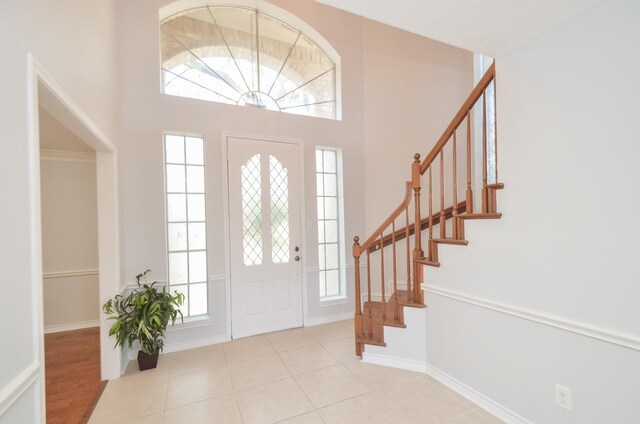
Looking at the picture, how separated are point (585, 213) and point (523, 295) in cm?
60

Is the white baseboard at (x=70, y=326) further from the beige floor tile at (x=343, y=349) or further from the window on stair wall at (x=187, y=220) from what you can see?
the beige floor tile at (x=343, y=349)

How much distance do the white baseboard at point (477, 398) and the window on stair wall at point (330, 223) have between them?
1698 mm

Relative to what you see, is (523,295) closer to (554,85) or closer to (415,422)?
(415,422)

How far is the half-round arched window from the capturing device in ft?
10.8

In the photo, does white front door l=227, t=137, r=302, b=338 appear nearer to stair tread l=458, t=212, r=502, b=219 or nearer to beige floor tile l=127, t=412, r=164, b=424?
beige floor tile l=127, t=412, r=164, b=424

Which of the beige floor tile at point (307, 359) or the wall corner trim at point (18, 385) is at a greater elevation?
the wall corner trim at point (18, 385)

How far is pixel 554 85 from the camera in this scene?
160 cm

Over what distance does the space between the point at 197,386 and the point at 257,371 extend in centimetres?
50

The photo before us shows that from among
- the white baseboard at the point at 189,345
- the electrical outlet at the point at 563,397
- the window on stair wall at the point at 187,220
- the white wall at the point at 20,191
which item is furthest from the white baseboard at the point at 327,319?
the white wall at the point at 20,191

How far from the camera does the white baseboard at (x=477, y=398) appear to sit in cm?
183

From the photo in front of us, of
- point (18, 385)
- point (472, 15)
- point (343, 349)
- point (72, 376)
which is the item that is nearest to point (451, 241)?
point (472, 15)

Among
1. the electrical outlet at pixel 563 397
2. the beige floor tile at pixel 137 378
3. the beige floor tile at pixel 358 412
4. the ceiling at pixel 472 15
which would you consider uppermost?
the ceiling at pixel 472 15

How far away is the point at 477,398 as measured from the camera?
2.02 meters

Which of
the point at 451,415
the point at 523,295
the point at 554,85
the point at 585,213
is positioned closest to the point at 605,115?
the point at 554,85
